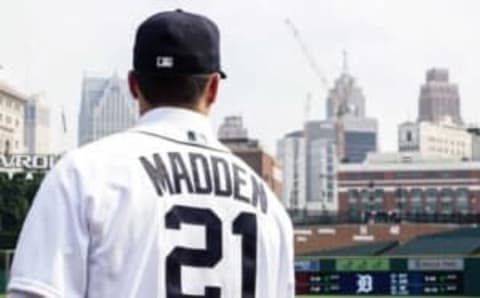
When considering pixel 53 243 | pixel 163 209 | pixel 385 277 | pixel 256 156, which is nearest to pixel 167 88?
pixel 163 209

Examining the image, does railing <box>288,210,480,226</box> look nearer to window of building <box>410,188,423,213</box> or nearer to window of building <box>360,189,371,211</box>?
window of building <box>360,189,371,211</box>

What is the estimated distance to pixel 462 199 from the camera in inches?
7343

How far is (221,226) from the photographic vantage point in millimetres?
3539

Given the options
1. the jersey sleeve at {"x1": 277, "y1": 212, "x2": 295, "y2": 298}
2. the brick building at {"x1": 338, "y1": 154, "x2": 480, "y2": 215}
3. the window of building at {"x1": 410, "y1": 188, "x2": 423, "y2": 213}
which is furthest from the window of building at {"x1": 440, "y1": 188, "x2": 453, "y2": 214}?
the jersey sleeve at {"x1": 277, "y1": 212, "x2": 295, "y2": 298}

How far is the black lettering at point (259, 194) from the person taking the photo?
146 inches

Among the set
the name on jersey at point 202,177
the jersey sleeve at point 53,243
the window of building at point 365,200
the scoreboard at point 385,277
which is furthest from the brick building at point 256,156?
the jersey sleeve at point 53,243

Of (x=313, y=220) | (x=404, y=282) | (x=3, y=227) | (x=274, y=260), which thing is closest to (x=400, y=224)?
(x=313, y=220)

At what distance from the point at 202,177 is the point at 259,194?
0.24 metres

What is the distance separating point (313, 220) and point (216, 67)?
339ft

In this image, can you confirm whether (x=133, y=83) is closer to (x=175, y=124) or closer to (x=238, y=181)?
(x=175, y=124)

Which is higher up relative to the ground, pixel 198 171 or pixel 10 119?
pixel 10 119

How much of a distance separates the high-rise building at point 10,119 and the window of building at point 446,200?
58.7m

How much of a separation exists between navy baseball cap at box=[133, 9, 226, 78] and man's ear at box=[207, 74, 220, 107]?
0.06ft

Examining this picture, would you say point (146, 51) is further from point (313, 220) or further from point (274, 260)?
point (313, 220)
